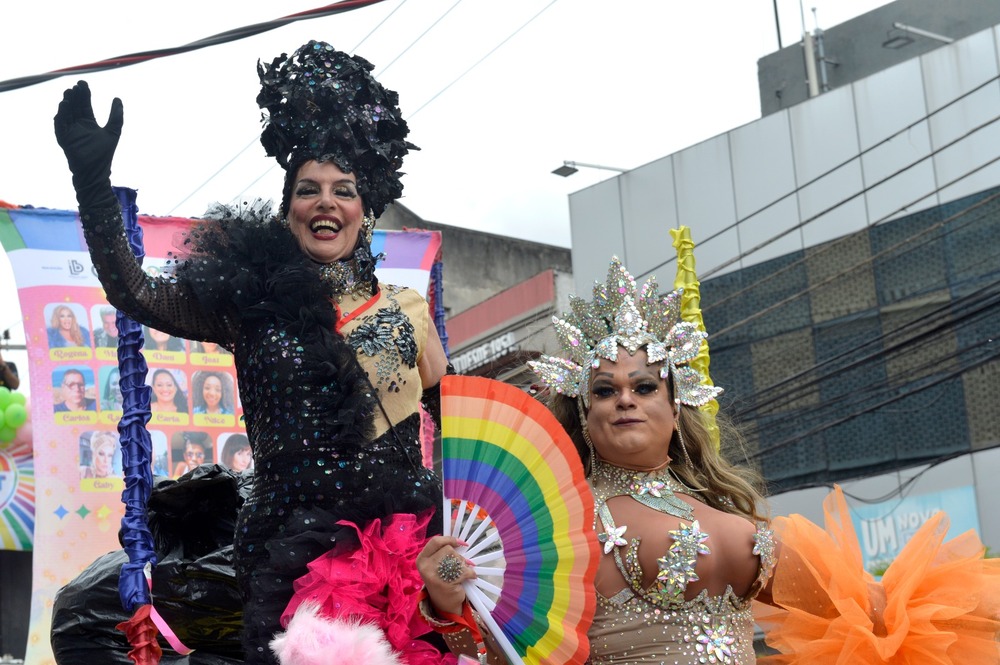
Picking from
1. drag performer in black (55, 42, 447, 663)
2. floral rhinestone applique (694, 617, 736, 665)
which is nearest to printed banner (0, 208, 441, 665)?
drag performer in black (55, 42, 447, 663)

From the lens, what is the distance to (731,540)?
11.0 feet

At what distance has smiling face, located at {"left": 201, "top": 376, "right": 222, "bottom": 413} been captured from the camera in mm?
7375

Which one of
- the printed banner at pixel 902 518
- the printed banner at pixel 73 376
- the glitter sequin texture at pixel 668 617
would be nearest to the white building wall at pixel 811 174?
the printed banner at pixel 902 518

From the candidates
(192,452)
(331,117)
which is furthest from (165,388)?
(331,117)

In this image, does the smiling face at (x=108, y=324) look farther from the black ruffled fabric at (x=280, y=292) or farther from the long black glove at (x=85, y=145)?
the long black glove at (x=85, y=145)

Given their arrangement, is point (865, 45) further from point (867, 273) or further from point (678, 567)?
point (678, 567)

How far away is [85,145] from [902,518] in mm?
10412

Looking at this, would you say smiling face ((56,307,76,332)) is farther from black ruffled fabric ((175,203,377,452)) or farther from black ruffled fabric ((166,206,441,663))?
black ruffled fabric ((166,206,441,663))

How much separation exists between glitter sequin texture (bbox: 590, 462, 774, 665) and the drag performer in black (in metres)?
0.56

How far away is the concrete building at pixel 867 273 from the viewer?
1191cm

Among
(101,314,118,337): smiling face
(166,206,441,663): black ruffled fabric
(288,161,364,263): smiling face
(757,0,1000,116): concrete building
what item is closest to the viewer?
(166,206,441,663): black ruffled fabric

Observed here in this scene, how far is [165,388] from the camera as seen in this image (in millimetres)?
7277

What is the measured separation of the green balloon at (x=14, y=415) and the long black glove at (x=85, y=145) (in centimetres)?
747

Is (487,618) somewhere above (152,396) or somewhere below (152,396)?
below
